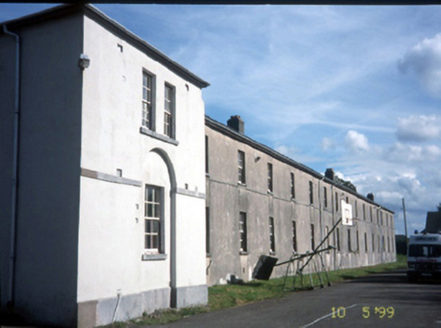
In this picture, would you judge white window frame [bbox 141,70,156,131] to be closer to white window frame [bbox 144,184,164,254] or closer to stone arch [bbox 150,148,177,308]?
→ stone arch [bbox 150,148,177,308]

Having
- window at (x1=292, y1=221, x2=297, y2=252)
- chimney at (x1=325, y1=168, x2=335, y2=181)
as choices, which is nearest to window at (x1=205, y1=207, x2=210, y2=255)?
window at (x1=292, y1=221, x2=297, y2=252)

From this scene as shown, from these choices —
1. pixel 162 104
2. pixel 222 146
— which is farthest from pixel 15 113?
pixel 222 146

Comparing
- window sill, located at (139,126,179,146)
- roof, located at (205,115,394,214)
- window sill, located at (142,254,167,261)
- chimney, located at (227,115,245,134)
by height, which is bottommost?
window sill, located at (142,254,167,261)

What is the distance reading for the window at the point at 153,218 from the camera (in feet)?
49.4

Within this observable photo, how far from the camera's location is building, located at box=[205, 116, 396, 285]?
74.1 ft

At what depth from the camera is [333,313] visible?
14094 millimetres

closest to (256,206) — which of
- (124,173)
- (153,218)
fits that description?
(153,218)

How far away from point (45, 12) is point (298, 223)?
24529 mm

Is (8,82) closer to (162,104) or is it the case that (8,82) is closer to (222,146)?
(162,104)

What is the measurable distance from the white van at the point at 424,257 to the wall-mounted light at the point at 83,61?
2216 cm

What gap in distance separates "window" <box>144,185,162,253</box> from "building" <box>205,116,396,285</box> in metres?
6.07

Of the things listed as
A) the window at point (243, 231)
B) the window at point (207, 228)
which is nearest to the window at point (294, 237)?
the window at point (243, 231)

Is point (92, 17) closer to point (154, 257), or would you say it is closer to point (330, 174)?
point (154, 257)

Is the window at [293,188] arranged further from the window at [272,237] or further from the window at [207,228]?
the window at [207,228]
